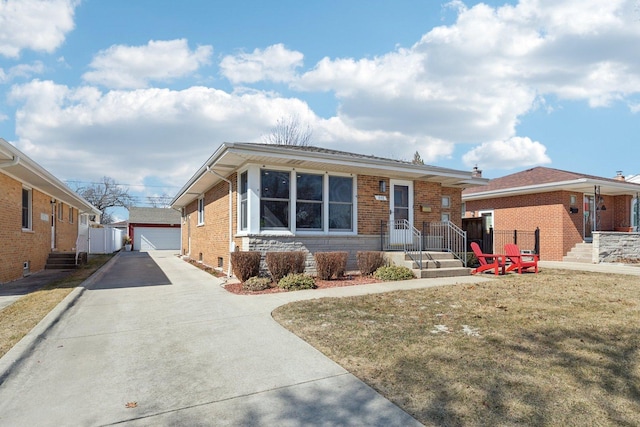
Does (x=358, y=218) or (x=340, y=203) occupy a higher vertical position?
(x=340, y=203)

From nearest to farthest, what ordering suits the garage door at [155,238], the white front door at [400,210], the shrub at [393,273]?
the shrub at [393,273]
the white front door at [400,210]
the garage door at [155,238]

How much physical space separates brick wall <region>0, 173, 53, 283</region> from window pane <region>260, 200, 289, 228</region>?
691 centimetres

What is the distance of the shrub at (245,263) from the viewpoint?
9.20 meters

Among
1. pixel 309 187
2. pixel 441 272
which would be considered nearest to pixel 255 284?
pixel 309 187

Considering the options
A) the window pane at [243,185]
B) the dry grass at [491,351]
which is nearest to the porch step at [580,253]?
the dry grass at [491,351]

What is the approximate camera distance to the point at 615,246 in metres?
15.7

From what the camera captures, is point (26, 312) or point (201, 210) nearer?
point (26, 312)

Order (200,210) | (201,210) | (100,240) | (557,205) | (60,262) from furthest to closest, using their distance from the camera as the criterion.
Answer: (100,240)
(200,210)
(201,210)
(557,205)
(60,262)

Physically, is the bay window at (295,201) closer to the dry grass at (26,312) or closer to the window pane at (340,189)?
the window pane at (340,189)

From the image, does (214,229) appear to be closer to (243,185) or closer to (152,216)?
(243,185)

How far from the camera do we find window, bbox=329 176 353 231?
11.3m

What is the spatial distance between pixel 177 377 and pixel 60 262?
14099 millimetres

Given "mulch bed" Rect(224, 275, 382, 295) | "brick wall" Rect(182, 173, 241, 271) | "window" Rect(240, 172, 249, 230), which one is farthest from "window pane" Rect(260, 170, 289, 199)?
"mulch bed" Rect(224, 275, 382, 295)

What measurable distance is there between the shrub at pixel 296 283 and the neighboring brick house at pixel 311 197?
1.61 metres
